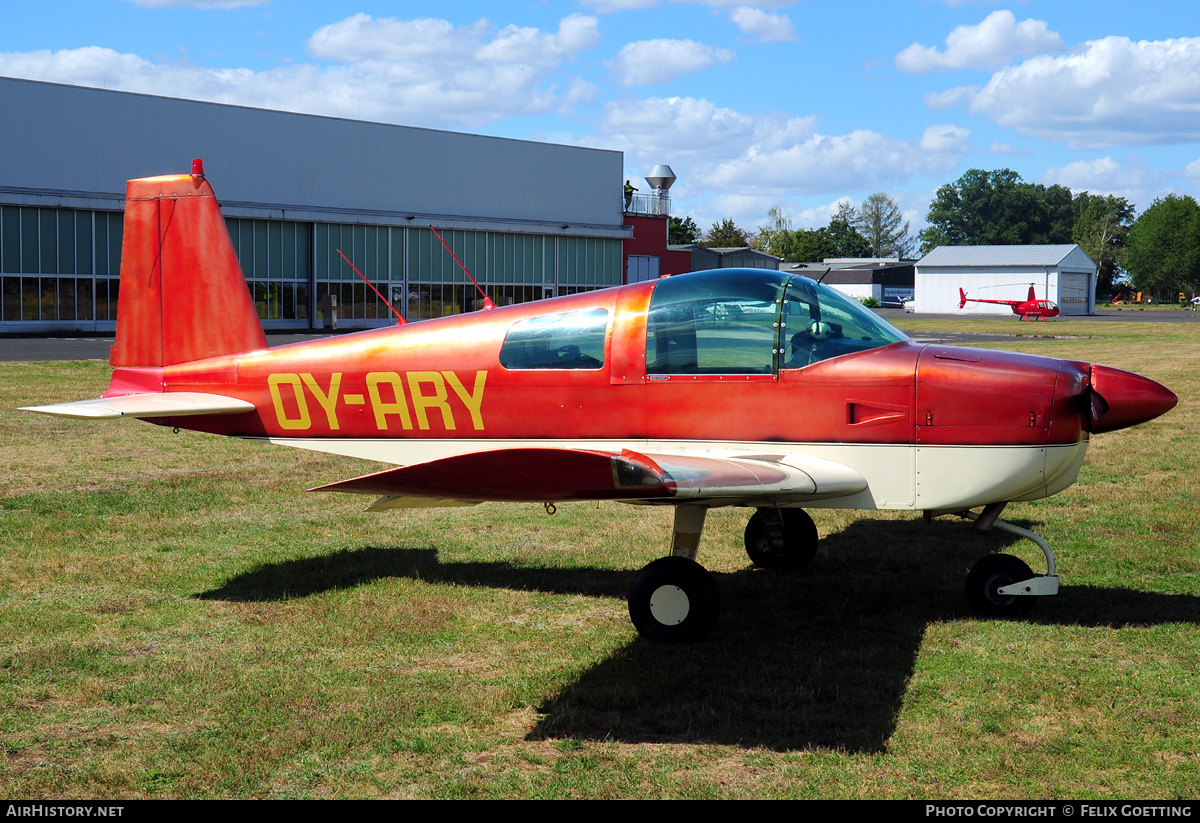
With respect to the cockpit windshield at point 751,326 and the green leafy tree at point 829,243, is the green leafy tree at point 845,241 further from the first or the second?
the cockpit windshield at point 751,326

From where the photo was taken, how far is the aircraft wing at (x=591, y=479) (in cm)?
482

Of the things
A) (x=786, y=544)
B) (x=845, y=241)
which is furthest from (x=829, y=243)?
(x=786, y=544)

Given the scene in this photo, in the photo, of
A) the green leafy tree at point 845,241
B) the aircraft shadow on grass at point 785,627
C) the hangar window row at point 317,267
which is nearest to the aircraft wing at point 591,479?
the aircraft shadow on grass at point 785,627

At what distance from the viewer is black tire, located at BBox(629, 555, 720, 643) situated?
6.05 meters

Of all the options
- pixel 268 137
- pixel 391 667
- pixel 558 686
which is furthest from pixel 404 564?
pixel 268 137

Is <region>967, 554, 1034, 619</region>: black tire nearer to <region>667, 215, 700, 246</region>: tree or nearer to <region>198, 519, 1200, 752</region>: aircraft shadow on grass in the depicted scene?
<region>198, 519, 1200, 752</region>: aircraft shadow on grass

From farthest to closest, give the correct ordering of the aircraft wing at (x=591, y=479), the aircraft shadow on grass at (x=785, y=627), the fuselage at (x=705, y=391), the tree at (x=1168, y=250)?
the tree at (x=1168, y=250) → the fuselage at (x=705, y=391) → the aircraft shadow on grass at (x=785, y=627) → the aircraft wing at (x=591, y=479)

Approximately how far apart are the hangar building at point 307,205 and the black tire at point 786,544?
38.1 m

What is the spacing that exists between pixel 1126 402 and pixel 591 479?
3.14 m

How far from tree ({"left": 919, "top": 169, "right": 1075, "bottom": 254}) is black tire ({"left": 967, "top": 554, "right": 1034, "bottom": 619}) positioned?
6455 inches

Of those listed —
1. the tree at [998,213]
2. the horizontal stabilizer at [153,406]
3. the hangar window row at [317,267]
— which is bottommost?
the horizontal stabilizer at [153,406]

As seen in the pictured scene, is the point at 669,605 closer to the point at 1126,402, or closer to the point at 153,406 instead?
the point at 1126,402

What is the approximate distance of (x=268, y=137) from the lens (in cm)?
4450

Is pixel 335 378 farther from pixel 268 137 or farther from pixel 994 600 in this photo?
pixel 268 137
